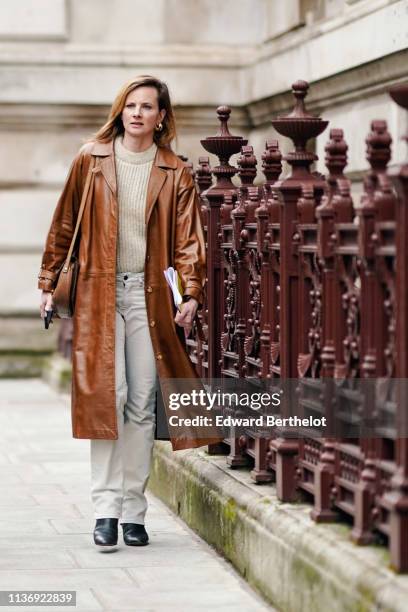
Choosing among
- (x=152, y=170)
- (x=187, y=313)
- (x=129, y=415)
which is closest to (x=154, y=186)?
(x=152, y=170)

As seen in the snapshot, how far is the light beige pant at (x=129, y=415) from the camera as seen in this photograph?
693 cm

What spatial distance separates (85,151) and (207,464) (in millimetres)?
1590

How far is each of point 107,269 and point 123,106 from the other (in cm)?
70

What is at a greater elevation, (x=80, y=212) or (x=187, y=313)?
(x=80, y=212)

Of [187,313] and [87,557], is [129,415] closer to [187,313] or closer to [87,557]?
[187,313]

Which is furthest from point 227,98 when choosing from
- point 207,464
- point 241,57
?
point 207,464

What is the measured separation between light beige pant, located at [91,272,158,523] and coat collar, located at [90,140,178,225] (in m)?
0.33

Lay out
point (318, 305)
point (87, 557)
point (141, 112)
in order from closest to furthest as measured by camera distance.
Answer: point (318, 305) → point (87, 557) → point (141, 112)

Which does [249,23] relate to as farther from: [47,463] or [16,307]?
[47,463]

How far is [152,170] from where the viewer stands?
6.96 meters

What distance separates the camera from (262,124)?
1567 cm

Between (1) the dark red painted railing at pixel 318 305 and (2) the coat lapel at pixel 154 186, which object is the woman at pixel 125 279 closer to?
(2) the coat lapel at pixel 154 186

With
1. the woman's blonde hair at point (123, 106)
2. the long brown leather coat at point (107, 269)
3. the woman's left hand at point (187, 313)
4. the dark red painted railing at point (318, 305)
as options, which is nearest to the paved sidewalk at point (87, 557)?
the dark red painted railing at point (318, 305)

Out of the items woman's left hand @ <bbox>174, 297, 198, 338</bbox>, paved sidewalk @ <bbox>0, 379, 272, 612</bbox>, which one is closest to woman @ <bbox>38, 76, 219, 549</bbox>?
woman's left hand @ <bbox>174, 297, 198, 338</bbox>
